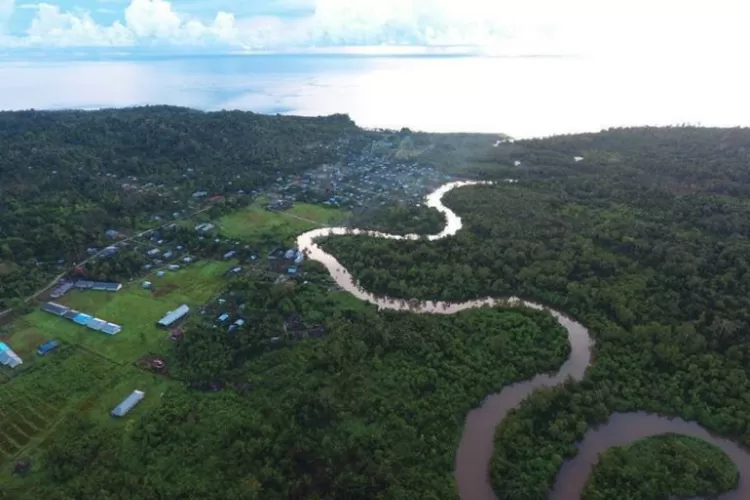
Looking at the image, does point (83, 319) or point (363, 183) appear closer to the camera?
point (83, 319)

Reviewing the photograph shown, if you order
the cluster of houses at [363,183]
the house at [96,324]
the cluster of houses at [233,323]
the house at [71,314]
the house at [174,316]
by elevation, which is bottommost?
the house at [71,314]

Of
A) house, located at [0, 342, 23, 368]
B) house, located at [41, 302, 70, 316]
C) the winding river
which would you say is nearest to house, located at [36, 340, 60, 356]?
house, located at [0, 342, 23, 368]

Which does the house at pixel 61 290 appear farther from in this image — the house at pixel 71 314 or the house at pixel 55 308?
the house at pixel 71 314

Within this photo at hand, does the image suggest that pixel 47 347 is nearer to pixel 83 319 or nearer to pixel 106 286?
pixel 83 319

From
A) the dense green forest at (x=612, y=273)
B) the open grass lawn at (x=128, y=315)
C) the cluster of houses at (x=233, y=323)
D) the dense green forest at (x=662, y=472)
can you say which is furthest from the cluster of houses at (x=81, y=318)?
the dense green forest at (x=662, y=472)

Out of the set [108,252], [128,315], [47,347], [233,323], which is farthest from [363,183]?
[47,347]

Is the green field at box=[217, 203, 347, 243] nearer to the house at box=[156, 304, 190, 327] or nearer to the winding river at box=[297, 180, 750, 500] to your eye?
the house at box=[156, 304, 190, 327]

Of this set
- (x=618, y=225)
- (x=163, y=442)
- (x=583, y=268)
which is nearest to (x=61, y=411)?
(x=163, y=442)
